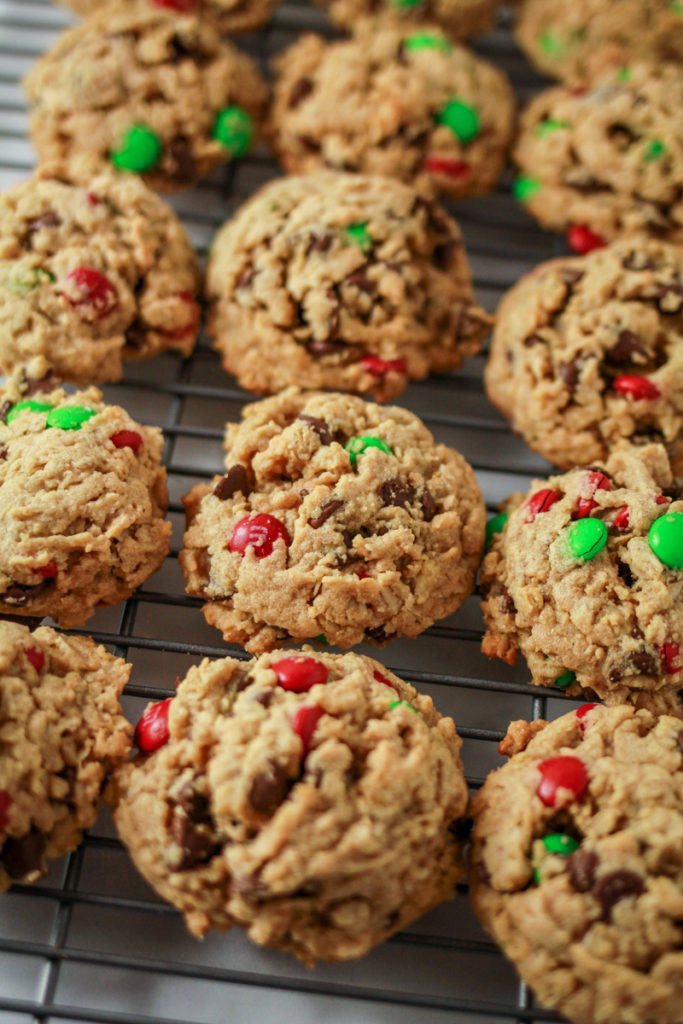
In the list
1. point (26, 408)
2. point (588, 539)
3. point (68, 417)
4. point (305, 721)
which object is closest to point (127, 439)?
point (68, 417)

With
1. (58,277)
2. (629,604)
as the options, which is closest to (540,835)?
(629,604)

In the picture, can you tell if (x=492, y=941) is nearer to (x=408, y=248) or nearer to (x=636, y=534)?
(x=636, y=534)

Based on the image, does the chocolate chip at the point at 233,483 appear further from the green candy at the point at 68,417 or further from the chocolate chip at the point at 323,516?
the green candy at the point at 68,417

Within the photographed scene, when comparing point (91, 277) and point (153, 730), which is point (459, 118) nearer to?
point (91, 277)

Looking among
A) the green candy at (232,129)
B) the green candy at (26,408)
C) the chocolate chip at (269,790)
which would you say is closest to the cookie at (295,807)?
the chocolate chip at (269,790)

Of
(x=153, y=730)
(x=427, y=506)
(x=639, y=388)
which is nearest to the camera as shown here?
(x=153, y=730)

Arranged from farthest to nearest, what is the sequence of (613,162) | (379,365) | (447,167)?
(447,167) → (613,162) → (379,365)
